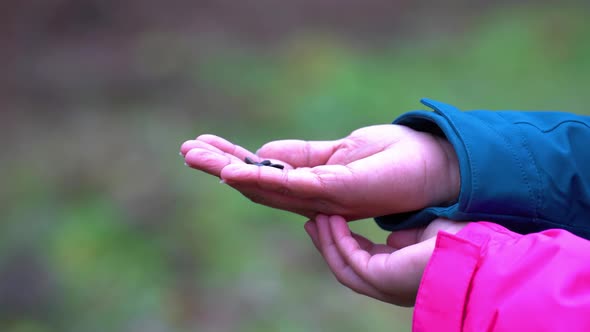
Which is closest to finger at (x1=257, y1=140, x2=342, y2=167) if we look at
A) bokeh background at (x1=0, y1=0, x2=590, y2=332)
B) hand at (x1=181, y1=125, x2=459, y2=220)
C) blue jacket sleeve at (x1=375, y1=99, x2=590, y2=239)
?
hand at (x1=181, y1=125, x2=459, y2=220)

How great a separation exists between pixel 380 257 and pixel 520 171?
26 cm

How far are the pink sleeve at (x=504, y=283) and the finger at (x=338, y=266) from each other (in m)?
0.20

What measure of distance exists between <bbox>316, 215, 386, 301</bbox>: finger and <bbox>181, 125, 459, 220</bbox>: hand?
0.03 m

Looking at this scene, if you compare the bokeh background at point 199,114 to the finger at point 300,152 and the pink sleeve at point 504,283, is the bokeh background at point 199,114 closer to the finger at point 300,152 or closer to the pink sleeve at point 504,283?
the finger at point 300,152

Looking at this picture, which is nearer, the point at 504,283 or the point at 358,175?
the point at 504,283

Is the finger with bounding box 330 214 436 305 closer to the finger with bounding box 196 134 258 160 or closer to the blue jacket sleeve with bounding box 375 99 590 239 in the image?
the blue jacket sleeve with bounding box 375 99 590 239

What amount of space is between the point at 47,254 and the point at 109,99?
904 mm

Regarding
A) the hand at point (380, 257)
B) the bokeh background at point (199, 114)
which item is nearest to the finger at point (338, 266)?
the hand at point (380, 257)

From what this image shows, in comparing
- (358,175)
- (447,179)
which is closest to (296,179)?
(358,175)

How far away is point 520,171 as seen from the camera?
1.07 meters

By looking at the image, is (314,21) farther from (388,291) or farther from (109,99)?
(388,291)

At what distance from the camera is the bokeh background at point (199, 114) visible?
205 cm

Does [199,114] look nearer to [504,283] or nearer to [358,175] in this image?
[358,175]

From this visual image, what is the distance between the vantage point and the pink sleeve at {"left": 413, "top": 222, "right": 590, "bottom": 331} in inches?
32.7
